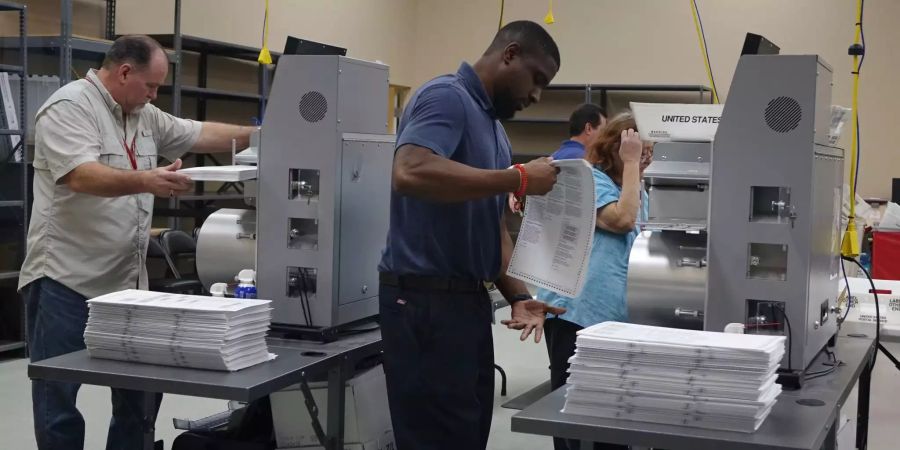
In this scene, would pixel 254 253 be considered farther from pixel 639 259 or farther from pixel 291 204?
pixel 639 259

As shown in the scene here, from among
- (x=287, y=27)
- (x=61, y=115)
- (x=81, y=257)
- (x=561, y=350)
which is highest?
(x=287, y=27)

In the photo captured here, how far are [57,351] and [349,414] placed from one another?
2.65 ft

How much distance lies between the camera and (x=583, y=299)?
2.72 m

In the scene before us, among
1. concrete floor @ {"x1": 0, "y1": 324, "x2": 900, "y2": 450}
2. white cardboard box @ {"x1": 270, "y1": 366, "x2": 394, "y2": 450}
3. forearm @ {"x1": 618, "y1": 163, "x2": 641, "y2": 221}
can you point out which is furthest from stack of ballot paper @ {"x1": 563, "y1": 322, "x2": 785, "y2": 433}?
concrete floor @ {"x1": 0, "y1": 324, "x2": 900, "y2": 450}

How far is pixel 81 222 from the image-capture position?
2.59 m

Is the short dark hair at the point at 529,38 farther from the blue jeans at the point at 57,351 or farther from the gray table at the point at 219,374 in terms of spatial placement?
the blue jeans at the point at 57,351

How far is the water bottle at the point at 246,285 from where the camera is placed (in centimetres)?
257

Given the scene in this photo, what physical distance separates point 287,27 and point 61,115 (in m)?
5.89

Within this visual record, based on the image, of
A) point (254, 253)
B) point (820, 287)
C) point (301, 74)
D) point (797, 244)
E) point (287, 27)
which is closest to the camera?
point (797, 244)

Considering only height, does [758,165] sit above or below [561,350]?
above

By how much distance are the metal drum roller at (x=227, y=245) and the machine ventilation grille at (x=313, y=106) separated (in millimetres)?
373

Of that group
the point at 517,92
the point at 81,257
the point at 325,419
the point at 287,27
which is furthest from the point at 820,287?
the point at 287,27

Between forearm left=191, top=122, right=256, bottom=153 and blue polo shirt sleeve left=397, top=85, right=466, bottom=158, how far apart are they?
3.66ft

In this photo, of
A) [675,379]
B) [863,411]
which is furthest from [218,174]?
[863,411]
